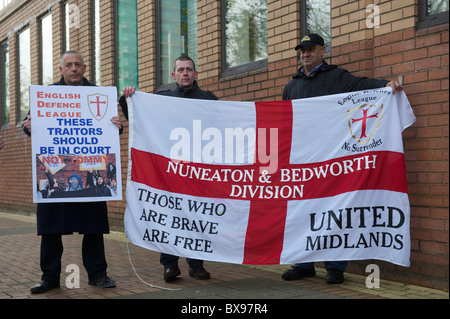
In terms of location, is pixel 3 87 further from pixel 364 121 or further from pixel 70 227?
pixel 364 121

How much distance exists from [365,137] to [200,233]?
1.67 meters

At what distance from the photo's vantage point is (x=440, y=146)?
466cm

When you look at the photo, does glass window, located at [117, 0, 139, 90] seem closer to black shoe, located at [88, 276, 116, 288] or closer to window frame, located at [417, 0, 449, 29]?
black shoe, located at [88, 276, 116, 288]

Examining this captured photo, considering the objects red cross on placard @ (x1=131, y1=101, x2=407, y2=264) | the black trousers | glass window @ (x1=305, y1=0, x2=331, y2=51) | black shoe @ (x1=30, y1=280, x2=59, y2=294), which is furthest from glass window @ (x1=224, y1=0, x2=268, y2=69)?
black shoe @ (x1=30, y1=280, x2=59, y2=294)

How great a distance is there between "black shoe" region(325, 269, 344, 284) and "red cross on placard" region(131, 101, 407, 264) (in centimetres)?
55

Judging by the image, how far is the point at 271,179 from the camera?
4.95m

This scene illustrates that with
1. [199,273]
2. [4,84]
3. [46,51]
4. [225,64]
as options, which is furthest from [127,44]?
[4,84]

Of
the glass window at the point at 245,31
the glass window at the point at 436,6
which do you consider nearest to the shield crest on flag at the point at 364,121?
the glass window at the point at 436,6

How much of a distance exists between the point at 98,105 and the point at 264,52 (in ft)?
8.86

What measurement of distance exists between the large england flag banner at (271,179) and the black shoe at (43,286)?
2.90 feet

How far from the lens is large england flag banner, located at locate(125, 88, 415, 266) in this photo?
4.71m

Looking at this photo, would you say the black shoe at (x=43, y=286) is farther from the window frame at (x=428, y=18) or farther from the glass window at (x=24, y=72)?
the glass window at (x=24, y=72)
